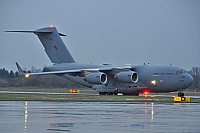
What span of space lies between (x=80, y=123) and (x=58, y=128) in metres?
2.10

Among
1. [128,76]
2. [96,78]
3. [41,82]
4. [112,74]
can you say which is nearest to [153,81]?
[128,76]

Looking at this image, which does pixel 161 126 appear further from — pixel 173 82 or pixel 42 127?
pixel 173 82

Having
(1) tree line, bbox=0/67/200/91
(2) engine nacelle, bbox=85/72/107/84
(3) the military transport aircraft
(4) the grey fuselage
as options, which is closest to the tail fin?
(3) the military transport aircraft

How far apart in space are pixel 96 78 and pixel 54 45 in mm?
10207

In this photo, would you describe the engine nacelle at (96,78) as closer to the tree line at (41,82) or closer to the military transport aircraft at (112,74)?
the military transport aircraft at (112,74)

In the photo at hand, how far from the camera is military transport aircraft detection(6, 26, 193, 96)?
60438mm

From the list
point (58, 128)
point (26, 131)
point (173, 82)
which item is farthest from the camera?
point (173, 82)

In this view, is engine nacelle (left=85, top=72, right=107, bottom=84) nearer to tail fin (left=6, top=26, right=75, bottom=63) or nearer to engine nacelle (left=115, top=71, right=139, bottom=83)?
engine nacelle (left=115, top=71, right=139, bottom=83)

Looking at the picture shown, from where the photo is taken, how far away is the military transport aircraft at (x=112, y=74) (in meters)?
60.4

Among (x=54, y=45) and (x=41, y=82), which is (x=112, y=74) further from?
(x=41, y=82)

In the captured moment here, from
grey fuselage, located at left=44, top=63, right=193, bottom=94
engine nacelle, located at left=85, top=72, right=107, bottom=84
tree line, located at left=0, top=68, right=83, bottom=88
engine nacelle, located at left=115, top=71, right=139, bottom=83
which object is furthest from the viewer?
tree line, located at left=0, top=68, right=83, bottom=88

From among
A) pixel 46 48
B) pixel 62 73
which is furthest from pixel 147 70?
pixel 46 48

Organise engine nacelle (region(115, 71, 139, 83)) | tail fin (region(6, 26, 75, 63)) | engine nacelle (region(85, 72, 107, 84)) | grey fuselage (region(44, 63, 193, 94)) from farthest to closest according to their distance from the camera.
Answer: tail fin (region(6, 26, 75, 63))
engine nacelle (region(85, 72, 107, 84))
engine nacelle (region(115, 71, 139, 83))
grey fuselage (region(44, 63, 193, 94))

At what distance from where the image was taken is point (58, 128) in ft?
60.5
